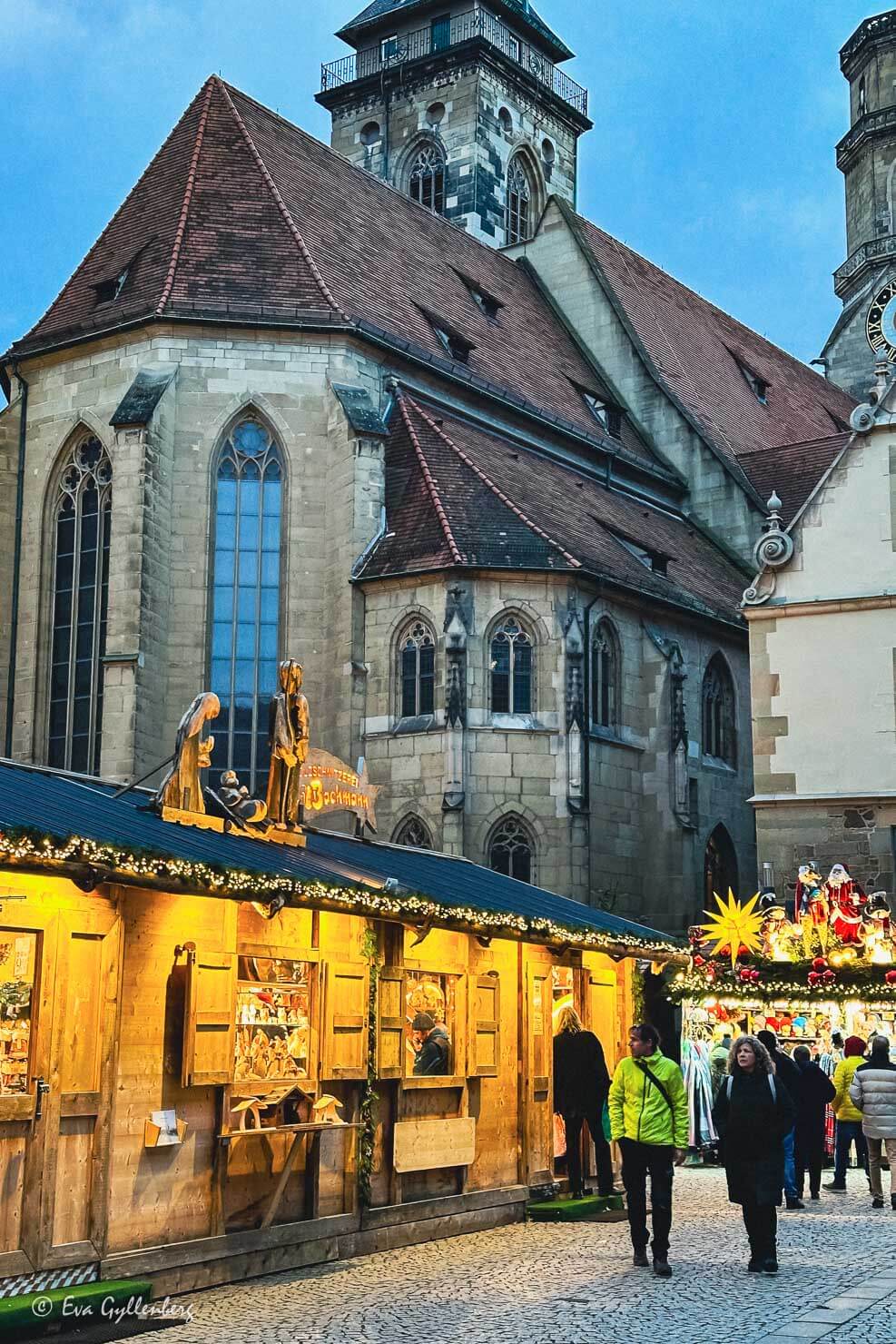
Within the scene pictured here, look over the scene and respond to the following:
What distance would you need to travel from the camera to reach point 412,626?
27.9 m

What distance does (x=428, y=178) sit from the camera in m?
52.0

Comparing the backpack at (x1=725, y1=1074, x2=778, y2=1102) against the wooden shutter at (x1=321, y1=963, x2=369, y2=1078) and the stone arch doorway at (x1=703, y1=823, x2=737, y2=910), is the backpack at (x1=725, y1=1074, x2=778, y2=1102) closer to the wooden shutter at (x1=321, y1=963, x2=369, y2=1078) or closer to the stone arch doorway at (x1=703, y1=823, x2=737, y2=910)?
the wooden shutter at (x1=321, y1=963, x2=369, y2=1078)

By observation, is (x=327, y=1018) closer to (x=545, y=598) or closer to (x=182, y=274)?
(x=545, y=598)

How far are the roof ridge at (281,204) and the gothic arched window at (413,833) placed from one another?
340 inches

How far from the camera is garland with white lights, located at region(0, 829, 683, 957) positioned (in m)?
9.01

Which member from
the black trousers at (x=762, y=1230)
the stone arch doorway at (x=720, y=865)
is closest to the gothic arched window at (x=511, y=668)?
the stone arch doorway at (x=720, y=865)

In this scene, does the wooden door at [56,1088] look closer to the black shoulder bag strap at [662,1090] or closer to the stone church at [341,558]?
the black shoulder bag strap at [662,1090]

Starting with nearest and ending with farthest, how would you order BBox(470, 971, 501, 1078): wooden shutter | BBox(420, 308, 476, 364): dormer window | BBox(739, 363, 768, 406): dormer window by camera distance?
BBox(470, 971, 501, 1078): wooden shutter
BBox(420, 308, 476, 364): dormer window
BBox(739, 363, 768, 406): dormer window

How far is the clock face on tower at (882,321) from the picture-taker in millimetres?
52781

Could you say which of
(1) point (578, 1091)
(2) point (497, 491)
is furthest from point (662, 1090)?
(2) point (497, 491)

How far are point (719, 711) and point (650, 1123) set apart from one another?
74.1 ft

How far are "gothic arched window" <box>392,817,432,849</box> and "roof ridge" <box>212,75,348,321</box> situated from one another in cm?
864

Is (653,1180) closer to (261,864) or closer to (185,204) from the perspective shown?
(261,864)

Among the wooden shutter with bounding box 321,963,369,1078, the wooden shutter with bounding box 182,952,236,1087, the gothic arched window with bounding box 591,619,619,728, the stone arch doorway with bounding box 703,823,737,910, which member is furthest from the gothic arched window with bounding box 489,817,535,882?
the wooden shutter with bounding box 182,952,236,1087
